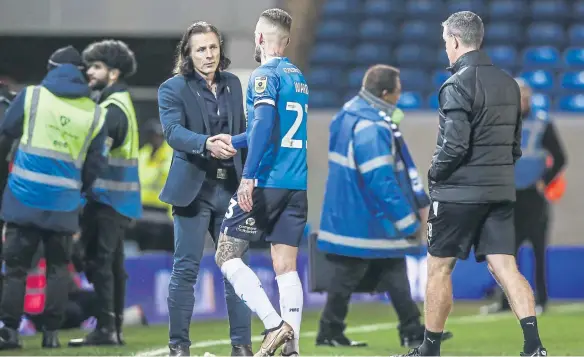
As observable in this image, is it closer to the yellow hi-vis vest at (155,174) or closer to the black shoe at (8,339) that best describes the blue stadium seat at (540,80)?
the yellow hi-vis vest at (155,174)

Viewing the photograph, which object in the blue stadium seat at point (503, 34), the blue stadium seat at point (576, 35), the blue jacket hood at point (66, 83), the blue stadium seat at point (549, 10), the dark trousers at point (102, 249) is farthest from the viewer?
the blue stadium seat at point (549, 10)

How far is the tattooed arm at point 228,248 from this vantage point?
6844 millimetres

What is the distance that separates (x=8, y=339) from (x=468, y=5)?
11.2 meters

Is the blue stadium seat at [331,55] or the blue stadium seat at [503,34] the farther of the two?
the blue stadium seat at [331,55]

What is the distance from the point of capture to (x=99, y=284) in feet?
29.4

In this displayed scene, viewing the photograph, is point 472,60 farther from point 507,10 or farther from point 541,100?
point 507,10

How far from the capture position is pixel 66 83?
28.0 feet

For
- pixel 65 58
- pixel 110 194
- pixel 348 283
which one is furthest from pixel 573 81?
pixel 65 58

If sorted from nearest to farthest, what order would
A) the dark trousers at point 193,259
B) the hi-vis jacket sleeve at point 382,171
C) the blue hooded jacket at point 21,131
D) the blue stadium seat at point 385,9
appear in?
the dark trousers at point 193,259 → the blue hooded jacket at point 21,131 → the hi-vis jacket sleeve at point 382,171 → the blue stadium seat at point 385,9

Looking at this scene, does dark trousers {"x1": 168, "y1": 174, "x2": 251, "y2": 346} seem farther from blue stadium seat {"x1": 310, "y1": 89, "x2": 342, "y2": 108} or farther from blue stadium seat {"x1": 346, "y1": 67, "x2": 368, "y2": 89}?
blue stadium seat {"x1": 346, "y1": 67, "x2": 368, "y2": 89}

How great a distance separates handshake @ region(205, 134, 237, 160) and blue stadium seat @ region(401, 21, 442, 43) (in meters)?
11.4

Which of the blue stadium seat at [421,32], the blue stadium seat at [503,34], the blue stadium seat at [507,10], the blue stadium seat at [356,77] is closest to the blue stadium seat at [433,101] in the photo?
the blue stadium seat at [356,77]

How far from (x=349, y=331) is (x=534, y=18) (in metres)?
9.16

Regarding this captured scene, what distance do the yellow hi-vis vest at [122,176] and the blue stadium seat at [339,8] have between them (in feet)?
32.1
